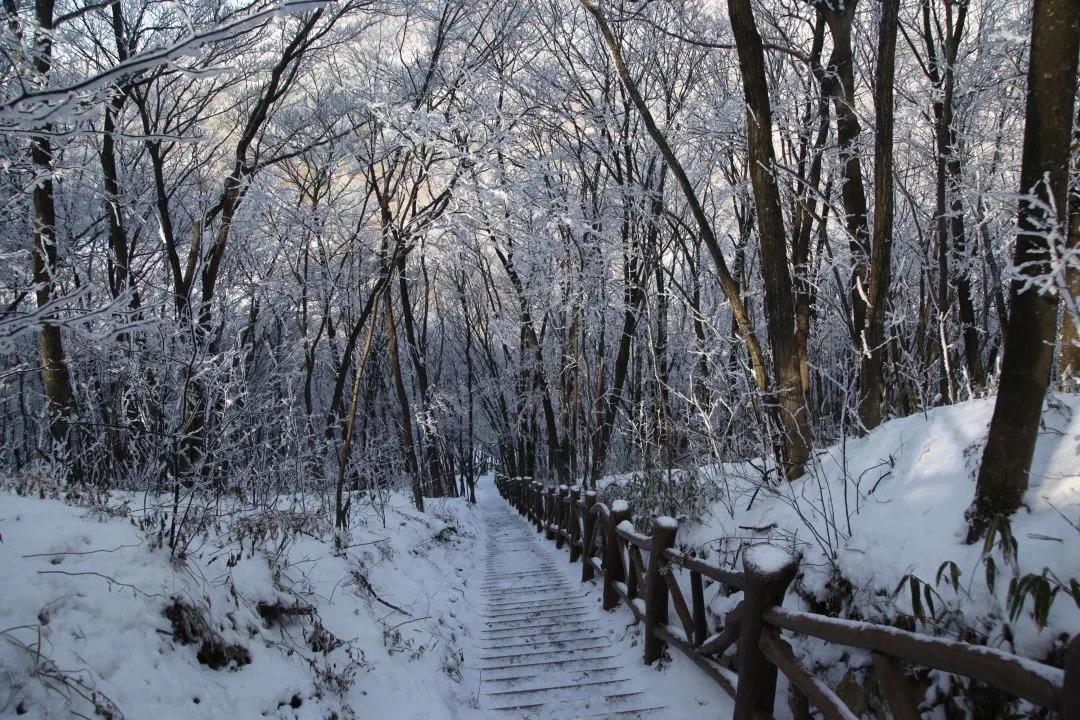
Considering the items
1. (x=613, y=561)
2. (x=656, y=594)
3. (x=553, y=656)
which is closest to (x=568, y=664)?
(x=553, y=656)

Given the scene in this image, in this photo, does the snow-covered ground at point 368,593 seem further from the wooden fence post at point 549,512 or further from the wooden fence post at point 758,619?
the wooden fence post at point 549,512

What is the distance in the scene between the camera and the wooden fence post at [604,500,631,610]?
6.11 m

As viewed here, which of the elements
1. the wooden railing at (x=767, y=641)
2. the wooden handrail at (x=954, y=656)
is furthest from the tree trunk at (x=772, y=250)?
the wooden handrail at (x=954, y=656)

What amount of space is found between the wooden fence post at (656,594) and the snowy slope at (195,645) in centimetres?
138

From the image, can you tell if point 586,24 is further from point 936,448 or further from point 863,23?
point 936,448

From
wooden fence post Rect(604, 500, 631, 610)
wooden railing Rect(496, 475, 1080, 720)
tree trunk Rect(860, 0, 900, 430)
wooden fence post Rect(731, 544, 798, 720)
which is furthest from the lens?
wooden fence post Rect(604, 500, 631, 610)

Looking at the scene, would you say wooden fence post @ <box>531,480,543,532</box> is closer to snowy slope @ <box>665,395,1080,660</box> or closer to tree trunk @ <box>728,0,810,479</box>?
tree trunk @ <box>728,0,810,479</box>

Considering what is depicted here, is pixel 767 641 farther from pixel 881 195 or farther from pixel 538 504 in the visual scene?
pixel 538 504

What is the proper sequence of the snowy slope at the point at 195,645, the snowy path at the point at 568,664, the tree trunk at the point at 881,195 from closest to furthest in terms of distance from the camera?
the snowy slope at the point at 195,645 → the snowy path at the point at 568,664 → the tree trunk at the point at 881,195

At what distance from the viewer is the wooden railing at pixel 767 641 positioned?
177 centimetres

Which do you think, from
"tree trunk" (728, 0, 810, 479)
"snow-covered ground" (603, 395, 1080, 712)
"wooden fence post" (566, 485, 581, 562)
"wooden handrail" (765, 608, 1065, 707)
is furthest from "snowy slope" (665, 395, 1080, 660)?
"wooden fence post" (566, 485, 581, 562)

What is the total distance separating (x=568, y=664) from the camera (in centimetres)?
502

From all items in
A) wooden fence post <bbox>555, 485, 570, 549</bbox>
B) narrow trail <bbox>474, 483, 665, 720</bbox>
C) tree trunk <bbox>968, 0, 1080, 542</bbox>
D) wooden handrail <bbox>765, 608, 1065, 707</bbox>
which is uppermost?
tree trunk <bbox>968, 0, 1080, 542</bbox>

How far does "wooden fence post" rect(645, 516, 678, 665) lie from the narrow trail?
181 mm
